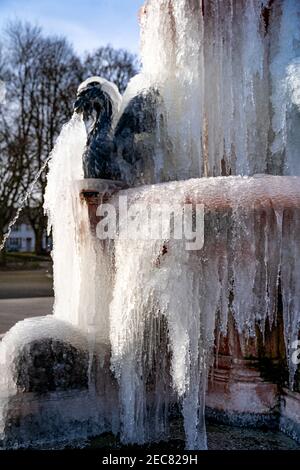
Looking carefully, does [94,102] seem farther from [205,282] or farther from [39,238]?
[39,238]

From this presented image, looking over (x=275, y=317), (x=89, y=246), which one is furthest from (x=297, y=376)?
(x=89, y=246)

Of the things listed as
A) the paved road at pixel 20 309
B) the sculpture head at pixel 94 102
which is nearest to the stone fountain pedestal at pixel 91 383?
the sculpture head at pixel 94 102

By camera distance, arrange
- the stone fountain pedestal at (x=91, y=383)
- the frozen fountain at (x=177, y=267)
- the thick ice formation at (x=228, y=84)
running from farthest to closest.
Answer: the thick ice formation at (x=228, y=84)
the stone fountain pedestal at (x=91, y=383)
the frozen fountain at (x=177, y=267)

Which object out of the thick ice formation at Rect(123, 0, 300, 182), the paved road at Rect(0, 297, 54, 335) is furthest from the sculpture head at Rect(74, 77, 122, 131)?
the paved road at Rect(0, 297, 54, 335)

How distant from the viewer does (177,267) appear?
3611 millimetres

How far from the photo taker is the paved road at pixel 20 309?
7.98 m

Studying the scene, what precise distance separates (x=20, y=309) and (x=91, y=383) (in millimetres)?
5780

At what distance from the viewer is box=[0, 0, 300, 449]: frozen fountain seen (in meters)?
3.58

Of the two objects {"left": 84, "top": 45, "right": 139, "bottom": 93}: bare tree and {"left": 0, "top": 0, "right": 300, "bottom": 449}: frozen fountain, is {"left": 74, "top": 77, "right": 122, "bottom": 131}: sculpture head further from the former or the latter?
{"left": 84, "top": 45, "right": 139, "bottom": 93}: bare tree

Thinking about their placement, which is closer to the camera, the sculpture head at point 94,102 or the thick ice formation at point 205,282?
the thick ice formation at point 205,282

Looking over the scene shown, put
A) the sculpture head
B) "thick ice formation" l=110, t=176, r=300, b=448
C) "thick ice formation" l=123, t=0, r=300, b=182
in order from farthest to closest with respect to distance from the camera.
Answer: "thick ice formation" l=123, t=0, r=300, b=182 < the sculpture head < "thick ice formation" l=110, t=176, r=300, b=448

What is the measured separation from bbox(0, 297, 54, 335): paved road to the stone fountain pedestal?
335 cm

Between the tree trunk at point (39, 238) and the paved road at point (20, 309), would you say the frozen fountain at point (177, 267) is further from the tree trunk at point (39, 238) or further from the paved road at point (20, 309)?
the tree trunk at point (39, 238)

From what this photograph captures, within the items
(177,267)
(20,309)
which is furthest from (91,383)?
(20,309)
